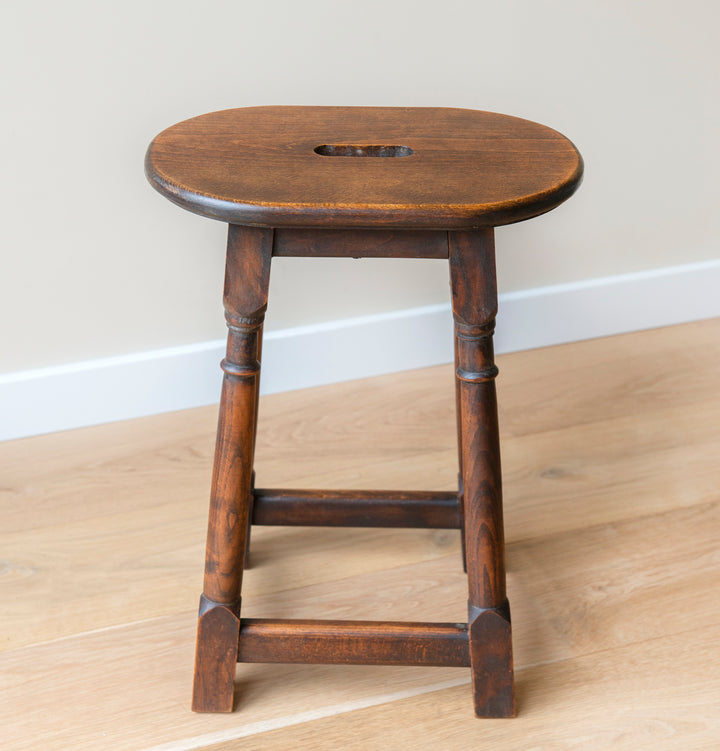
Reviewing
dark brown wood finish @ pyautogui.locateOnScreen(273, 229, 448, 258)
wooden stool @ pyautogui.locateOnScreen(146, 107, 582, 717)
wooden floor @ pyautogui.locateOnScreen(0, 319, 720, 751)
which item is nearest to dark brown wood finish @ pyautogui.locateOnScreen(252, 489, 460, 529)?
wooden floor @ pyautogui.locateOnScreen(0, 319, 720, 751)

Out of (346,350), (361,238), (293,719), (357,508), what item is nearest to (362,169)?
(361,238)

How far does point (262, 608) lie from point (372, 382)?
0.59 metres

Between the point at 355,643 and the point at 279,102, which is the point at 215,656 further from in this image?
the point at 279,102

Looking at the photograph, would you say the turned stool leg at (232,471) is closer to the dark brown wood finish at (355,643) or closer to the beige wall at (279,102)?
the dark brown wood finish at (355,643)

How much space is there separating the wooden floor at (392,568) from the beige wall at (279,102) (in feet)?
0.59

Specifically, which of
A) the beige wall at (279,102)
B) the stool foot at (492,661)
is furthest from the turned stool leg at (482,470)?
the beige wall at (279,102)

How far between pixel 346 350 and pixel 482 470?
0.72m

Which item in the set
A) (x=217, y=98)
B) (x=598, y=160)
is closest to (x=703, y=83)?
(x=598, y=160)

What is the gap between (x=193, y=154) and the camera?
87 cm

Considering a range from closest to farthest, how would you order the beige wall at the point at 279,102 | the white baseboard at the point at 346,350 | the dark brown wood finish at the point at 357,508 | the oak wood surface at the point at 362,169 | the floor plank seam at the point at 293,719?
the oak wood surface at the point at 362,169 → the floor plank seam at the point at 293,719 → the dark brown wood finish at the point at 357,508 → the beige wall at the point at 279,102 → the white baseboard at the point at 346,350

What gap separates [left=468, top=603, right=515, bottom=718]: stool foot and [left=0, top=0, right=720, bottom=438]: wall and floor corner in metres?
0.74

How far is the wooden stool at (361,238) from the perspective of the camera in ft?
2.58

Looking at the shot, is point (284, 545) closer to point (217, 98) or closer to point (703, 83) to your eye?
point (217, 98)

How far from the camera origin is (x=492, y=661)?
935 millimetres
